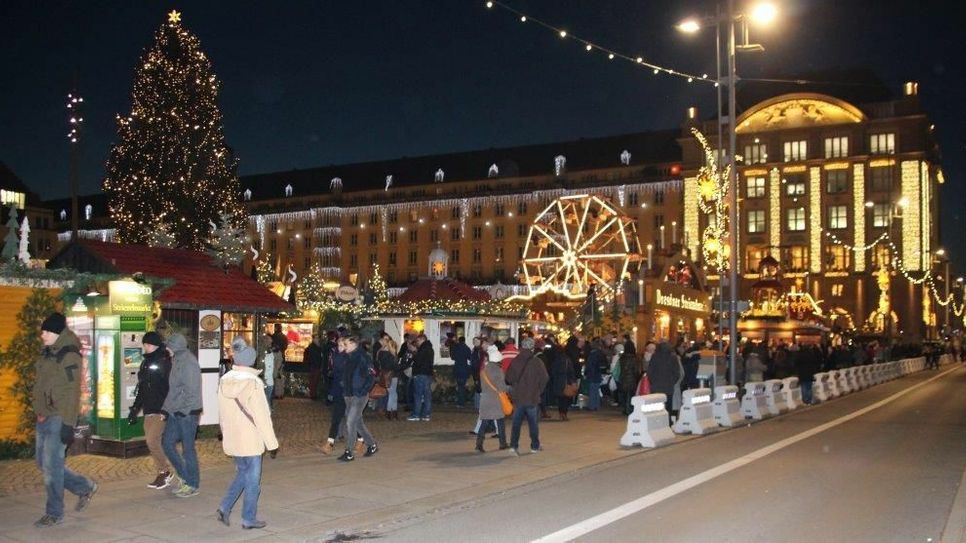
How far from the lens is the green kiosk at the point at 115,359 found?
44.0 ft

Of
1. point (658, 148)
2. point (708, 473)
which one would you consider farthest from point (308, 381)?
point (658, 148)

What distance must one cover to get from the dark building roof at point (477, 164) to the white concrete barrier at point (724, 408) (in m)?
71.1

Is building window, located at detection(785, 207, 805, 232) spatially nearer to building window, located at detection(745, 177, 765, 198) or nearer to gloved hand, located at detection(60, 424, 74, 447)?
building window, located at detection(745, 177, 765, 198)

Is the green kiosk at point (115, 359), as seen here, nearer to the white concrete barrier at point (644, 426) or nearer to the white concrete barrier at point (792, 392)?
the white concrete barrier at point (644, 426)

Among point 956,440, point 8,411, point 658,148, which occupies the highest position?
point 658,148

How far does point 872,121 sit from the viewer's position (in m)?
77.7

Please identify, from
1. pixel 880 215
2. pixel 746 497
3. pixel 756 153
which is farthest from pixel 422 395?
pixel 756 153

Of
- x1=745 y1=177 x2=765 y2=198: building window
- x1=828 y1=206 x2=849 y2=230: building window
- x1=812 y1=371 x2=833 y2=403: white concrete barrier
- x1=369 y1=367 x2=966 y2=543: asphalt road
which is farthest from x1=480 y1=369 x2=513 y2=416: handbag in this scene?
x1=745 y1=177 x2=765 y2=198: building window

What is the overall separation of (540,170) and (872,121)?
32165 mm

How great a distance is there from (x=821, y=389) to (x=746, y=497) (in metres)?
19.0

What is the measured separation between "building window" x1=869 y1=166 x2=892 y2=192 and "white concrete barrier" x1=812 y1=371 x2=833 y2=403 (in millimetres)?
53862

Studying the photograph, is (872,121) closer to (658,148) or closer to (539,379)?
(658,148)

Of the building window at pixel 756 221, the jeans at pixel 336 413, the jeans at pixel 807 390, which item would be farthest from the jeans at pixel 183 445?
the building window at pixel 756 221

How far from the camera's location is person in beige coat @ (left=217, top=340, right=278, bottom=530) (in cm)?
881
